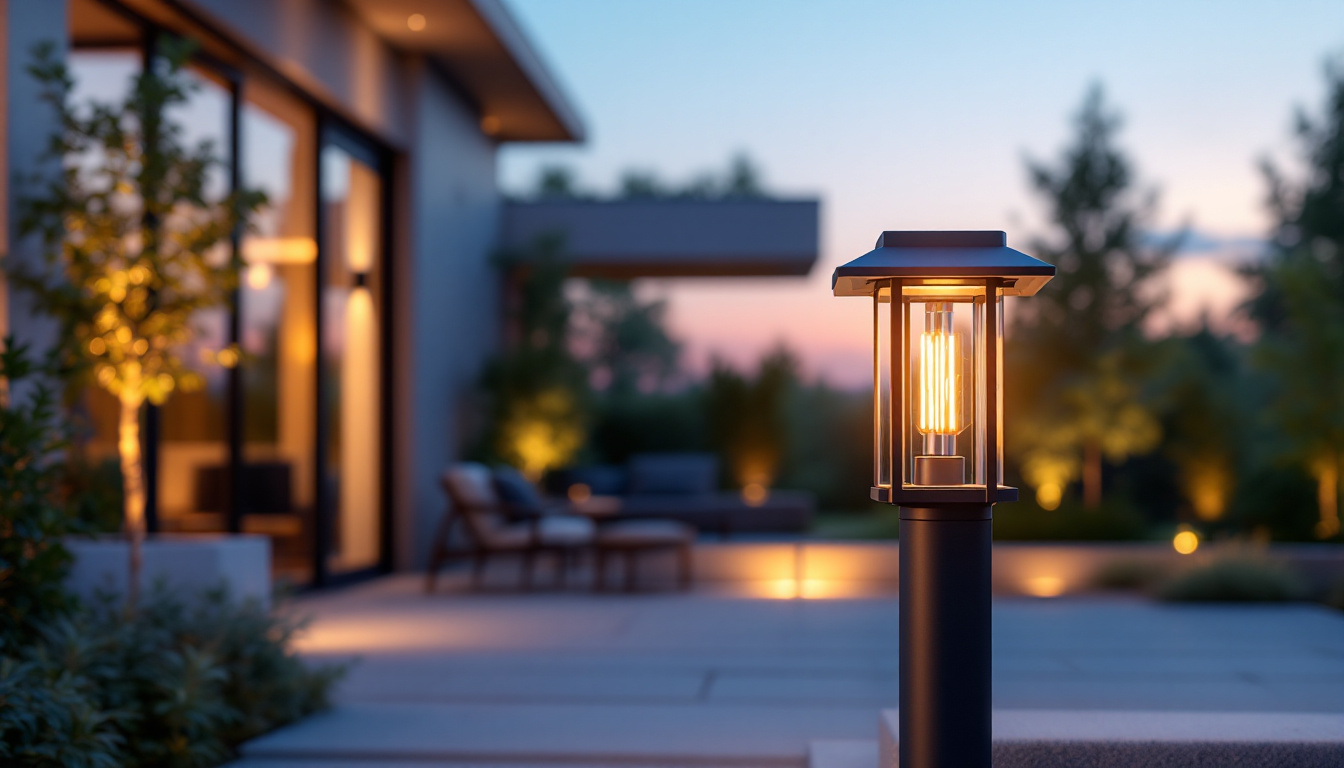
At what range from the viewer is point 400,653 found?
17.6 feet

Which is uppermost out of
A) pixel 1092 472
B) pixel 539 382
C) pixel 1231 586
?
pixel 539 382

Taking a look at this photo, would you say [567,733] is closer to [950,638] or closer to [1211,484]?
[950,638]

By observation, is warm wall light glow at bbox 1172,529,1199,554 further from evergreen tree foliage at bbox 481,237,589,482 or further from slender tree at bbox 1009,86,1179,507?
evergreen tree foliage at bbox 481,237,589,482

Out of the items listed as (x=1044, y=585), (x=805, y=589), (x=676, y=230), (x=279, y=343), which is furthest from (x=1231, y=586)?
(x=676, y=230)

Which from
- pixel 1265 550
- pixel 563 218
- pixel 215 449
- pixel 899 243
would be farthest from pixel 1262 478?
pixel 899 243

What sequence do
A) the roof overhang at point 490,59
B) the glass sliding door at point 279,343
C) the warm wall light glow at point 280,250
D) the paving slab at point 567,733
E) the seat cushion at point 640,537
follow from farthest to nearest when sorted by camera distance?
the roof overhang at point 490,59 < the seat cushion at point 640,537 < the warm wall light glow at point 280,250 < the glass sliding door at point 279,343 < the paving slab at point 567,733

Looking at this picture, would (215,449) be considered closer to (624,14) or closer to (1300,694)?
(1300,694)

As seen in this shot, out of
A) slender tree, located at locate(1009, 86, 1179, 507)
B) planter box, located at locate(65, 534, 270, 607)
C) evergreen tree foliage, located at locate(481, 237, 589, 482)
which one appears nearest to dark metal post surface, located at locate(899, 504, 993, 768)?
planter box, located at locate(65, 534, 270, 607)

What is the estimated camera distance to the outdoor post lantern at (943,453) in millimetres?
2320

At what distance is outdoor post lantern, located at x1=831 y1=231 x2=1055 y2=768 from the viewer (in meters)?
2.32

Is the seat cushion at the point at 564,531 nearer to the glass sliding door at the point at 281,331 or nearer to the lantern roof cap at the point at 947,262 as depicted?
the glass sliding door at the point at 281,331

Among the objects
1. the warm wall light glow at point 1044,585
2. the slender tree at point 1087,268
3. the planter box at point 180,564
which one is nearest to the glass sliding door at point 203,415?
the planter box at point 180,564

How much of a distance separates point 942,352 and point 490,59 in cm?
807

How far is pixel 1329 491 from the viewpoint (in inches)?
380
